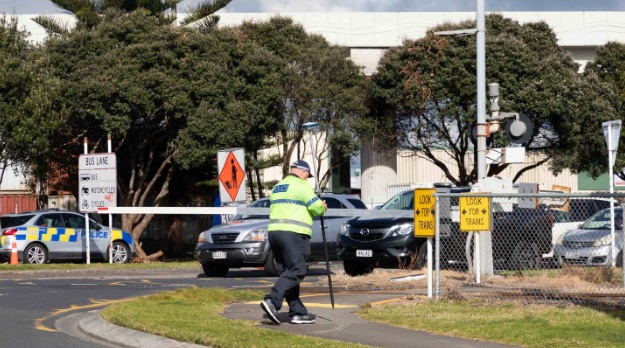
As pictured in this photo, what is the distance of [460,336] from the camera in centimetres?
1054

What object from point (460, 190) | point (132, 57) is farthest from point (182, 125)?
point (460, 190)

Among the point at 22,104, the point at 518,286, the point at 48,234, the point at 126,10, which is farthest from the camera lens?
the point at 126,10

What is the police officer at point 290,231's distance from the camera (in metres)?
11.2

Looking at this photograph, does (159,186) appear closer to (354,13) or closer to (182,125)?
(182,125)

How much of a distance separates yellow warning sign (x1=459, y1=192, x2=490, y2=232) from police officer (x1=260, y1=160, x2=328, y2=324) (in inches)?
156

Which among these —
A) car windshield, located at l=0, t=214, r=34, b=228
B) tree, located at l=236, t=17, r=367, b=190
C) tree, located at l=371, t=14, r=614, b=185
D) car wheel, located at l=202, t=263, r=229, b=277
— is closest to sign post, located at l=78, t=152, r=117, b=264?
car windshield, located at l=0, t=214, r=34, b=228

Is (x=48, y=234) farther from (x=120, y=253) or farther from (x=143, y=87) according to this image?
(x=143, y=87)

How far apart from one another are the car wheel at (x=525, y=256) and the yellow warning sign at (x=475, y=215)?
0.77 metres

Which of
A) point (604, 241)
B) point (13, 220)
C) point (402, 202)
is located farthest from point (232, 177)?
point (13, 220)

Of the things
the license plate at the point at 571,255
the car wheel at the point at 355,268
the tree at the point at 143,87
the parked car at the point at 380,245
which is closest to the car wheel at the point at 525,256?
the license plate at the point at 571,255

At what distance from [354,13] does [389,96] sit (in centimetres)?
929

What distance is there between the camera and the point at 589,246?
1606 cm

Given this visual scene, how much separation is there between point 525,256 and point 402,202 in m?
5.19

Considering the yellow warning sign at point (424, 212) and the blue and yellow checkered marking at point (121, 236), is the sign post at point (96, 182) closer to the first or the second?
the blue and yellow checkered marking at point (121, 236)
